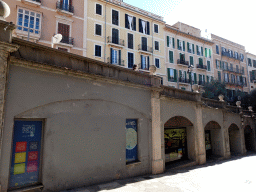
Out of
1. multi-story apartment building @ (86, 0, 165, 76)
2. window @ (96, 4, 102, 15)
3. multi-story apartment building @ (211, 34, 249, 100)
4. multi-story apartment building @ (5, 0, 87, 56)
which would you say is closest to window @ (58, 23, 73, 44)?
multi-story apartment building @ (5, 0, 87, 56)

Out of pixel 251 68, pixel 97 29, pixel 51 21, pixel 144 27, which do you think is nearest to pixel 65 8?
pixel 51 21

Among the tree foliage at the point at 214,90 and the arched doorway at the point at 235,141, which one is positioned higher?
the tree foliage at the point at 214,90

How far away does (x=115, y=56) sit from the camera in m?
23.4

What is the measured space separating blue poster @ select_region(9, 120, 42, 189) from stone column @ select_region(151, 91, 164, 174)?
17.6 feet

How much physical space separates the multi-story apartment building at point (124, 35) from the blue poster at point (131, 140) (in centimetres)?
1508

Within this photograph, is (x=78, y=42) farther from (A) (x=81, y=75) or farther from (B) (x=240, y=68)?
(B) (x=240, y=68)

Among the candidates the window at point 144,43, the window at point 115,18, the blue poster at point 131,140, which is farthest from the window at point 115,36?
the blue poster at point 131,140

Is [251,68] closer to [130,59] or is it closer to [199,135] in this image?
[130,59]

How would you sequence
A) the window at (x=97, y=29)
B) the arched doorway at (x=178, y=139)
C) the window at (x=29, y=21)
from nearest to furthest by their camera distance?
the arched doorway at (x=178, y=139) < the window at (x=29, y=21) < the window at (x=97, y=29)

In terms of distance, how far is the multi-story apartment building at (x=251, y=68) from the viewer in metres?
40.0

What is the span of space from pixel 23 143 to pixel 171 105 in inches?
307

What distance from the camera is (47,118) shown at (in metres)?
5.96

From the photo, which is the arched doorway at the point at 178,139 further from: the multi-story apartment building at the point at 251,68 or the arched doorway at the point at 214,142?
the multi-story apartment building at the point at 251,68

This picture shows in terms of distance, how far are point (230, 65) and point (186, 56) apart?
12975mm
